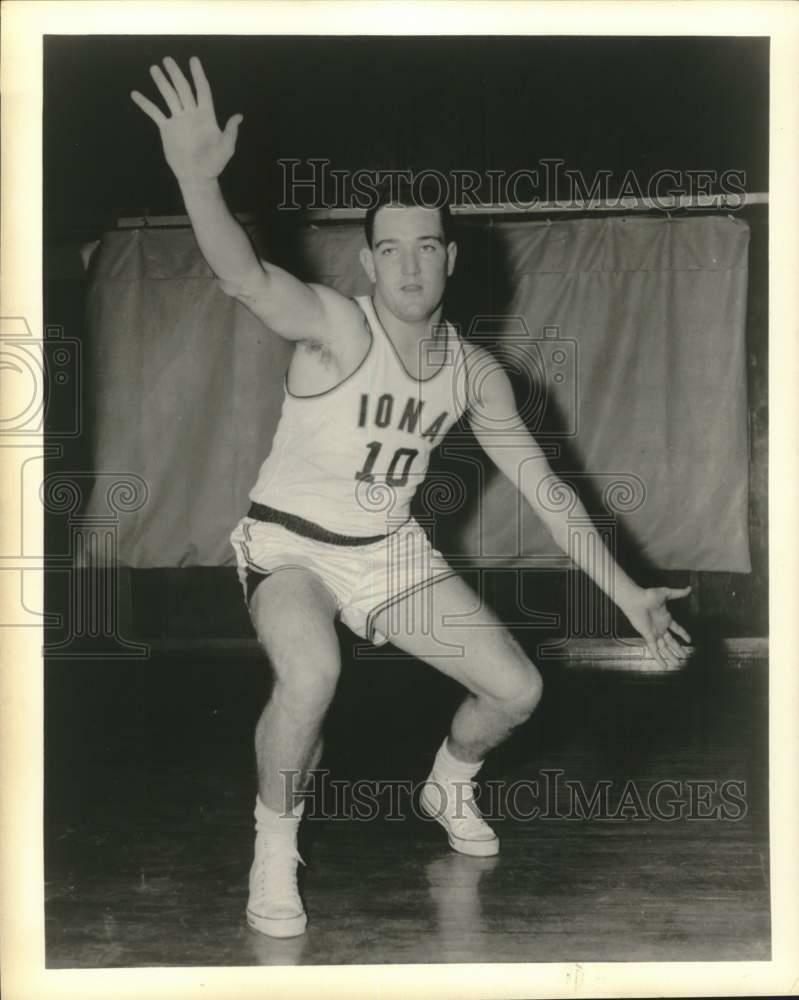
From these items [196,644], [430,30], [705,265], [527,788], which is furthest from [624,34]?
[196,644]

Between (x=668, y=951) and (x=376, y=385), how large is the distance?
1.29 metres

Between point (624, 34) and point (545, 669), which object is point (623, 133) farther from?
point (545, 669)

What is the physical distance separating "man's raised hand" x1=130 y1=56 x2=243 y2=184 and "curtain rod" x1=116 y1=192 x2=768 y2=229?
1.05 metres

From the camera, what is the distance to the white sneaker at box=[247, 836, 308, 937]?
2.22m

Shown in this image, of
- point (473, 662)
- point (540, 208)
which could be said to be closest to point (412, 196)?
point (540, 208)

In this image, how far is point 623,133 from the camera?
3.07 meters

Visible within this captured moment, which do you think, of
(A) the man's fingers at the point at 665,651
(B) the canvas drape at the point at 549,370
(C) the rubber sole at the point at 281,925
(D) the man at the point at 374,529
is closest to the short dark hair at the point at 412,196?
(D) the man at the point at 374,529

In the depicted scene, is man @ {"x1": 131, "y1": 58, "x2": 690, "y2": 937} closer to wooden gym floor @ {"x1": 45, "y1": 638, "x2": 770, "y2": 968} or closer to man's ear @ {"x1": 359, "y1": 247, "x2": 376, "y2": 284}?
man's ear @ {"x1": 359, "y1": 247, "x2": 376, "y2": 284}

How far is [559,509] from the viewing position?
2.56 m

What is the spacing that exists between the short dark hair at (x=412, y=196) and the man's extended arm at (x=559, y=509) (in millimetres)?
319

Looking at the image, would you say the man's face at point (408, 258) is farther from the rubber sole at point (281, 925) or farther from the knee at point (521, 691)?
the rubber sole at point (281, 925)

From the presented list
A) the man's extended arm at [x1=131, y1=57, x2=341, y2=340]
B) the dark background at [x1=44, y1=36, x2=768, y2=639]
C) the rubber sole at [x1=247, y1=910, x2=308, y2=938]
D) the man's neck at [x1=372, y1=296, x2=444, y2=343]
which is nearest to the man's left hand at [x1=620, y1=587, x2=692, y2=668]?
the dark background at [x1=44, y1=36, x2=768, y2=639]

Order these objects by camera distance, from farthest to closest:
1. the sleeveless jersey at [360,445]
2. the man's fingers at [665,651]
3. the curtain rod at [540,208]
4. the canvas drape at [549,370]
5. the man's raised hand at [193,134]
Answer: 1. the canvas drape at [549,370]
2. the curtain rod at [540,208]
3. the sleeveless jersey at [360,445]
4. the man's fingers at [665,651]
5. the man's raised hand at [193,134]

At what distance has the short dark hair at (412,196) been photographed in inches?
102
